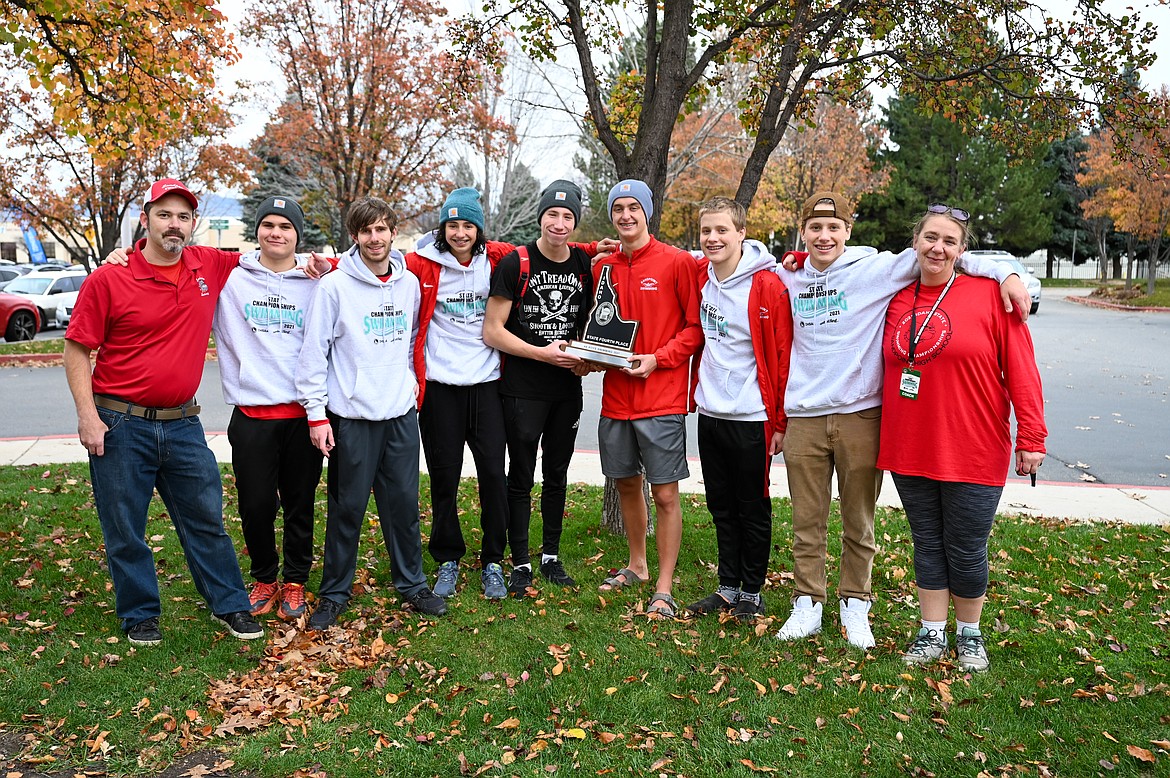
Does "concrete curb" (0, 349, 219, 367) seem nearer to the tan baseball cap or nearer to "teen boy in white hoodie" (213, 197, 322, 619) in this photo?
"teen boy in white hoodie" (213, 197, 322, 619)

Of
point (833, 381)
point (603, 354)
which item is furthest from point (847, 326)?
point (603, 354)

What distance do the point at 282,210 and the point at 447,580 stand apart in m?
2.26

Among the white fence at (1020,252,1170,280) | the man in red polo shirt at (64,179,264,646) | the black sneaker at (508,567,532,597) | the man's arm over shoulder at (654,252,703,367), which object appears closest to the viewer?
the man in red polo shirt at (64,179,264,646)

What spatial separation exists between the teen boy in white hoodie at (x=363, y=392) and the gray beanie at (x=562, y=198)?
834 millimetres

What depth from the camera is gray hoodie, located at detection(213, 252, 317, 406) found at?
14.9ft

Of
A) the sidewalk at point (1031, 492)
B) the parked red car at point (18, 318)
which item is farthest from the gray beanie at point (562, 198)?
the parked red car at point (18, 318)

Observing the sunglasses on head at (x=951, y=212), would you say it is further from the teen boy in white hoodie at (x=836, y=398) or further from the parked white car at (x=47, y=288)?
the parked white car at (x=47, y=288)

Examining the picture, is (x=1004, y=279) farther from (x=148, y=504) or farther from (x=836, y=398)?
(x=148, y=504)

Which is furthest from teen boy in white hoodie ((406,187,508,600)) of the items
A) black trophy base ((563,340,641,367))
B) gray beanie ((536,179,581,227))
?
black trophy base ((563,340,641,367))

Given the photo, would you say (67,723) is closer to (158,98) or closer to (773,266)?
(773,266)

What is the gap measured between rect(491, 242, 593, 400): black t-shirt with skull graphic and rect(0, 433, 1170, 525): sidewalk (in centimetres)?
292

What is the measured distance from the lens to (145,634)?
443cm

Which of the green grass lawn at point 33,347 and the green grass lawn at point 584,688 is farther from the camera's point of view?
the green grass lawn at point 33,347

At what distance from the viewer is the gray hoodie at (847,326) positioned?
4.23 meters
